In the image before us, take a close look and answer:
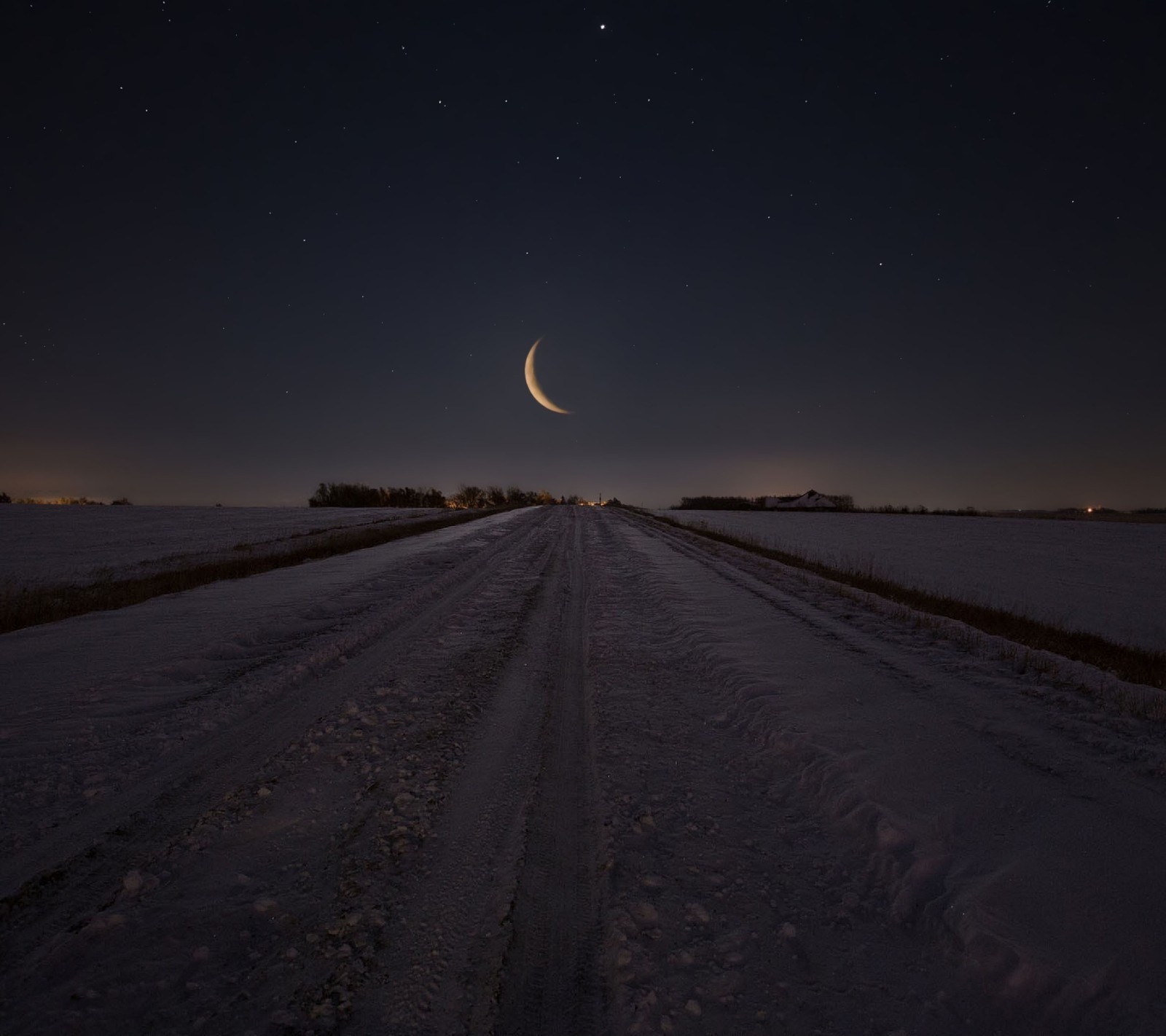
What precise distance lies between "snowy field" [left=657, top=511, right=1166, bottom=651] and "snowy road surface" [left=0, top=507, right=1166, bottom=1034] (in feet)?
16.7

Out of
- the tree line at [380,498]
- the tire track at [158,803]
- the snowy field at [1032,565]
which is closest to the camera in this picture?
the tire track at [158,803]

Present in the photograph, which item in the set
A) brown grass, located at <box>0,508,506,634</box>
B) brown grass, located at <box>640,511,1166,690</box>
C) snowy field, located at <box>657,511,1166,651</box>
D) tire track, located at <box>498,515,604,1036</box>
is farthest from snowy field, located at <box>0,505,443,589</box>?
snowy field, located at <box>657,511,1166,651</box>

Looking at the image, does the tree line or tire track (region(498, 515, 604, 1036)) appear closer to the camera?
tire track (region(498, 515, 604, 1036))

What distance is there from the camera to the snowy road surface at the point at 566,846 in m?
2.03

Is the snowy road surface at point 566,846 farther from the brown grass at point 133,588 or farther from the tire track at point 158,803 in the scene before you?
the brown grass at point 133,588

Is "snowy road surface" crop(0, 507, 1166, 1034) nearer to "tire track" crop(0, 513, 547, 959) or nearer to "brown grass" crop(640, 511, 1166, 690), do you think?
"tire track" crop(0, 513, 547, 959)

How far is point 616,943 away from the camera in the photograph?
2.28m

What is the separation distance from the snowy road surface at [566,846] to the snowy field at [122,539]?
7.40 m

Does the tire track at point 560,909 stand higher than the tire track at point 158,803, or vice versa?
the tire track at point 158,803

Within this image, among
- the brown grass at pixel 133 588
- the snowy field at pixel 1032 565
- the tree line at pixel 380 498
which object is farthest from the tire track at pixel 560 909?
the tree line at pixel 380 498

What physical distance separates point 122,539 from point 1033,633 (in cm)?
2498

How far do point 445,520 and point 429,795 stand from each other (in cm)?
2806

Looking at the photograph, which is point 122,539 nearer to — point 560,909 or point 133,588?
point 133,588

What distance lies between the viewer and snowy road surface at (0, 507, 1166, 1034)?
79.8 inches
